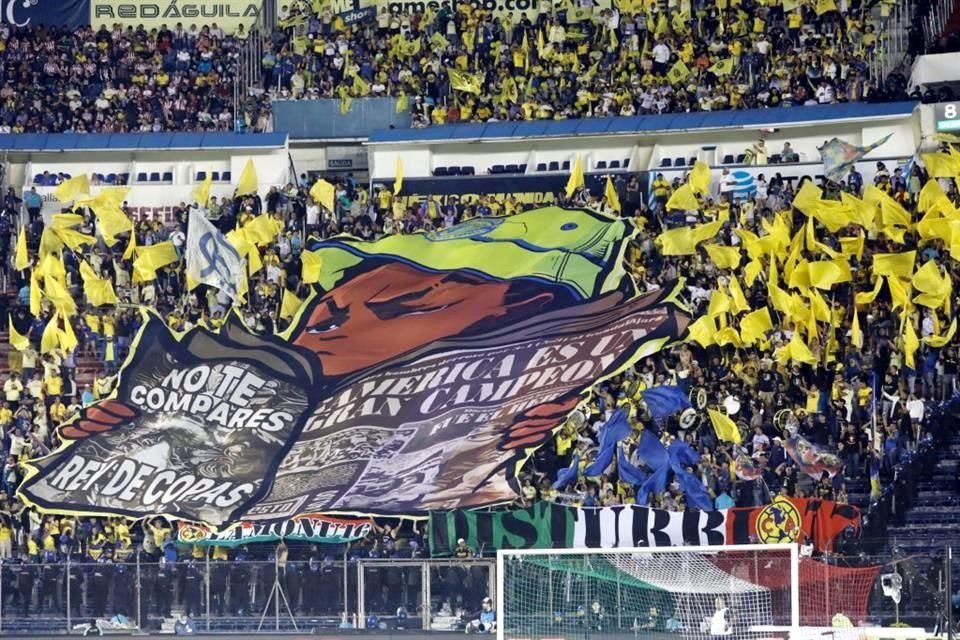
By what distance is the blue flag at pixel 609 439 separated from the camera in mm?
36219

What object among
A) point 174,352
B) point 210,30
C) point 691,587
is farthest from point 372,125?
point 691,587

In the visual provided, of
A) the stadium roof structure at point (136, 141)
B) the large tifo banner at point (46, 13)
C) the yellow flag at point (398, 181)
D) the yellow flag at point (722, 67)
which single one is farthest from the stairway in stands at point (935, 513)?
the large tifo banner at point (46, 13)

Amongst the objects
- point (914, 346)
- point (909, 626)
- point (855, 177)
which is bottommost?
point (909, 626)

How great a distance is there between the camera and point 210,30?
164ft

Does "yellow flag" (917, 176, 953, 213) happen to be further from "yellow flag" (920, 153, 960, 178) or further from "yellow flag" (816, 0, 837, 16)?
"yellow flag" (816, 0, 837, 16)

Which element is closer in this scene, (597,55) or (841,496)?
(841,496)

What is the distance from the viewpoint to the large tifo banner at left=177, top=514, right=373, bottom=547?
36312 millimetres

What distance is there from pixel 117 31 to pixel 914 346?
74.3ft

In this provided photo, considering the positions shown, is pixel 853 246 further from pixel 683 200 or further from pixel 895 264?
pixel 683 200

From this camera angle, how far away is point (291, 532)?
36.4m

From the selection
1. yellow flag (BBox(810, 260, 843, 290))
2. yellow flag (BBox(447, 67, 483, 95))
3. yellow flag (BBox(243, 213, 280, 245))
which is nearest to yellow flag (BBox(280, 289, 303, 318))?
yellow flag (BBox(243, 213, 280, 245))

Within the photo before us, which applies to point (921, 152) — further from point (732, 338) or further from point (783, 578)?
point (783, 578)

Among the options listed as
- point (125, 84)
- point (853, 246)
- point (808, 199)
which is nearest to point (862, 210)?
point (853, 246)

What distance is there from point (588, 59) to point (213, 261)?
34.8ft
